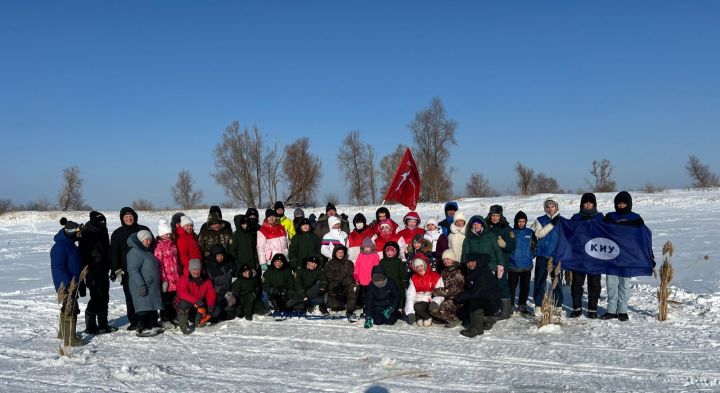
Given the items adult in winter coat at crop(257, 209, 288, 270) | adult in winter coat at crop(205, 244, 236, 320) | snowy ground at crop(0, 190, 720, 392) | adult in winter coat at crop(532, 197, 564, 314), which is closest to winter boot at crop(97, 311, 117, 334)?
snowy ground at crop(0, 190, 720, 392)

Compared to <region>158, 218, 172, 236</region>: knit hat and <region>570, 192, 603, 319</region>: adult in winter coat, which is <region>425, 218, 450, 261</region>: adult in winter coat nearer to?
<region>570, 192, 603, 319</region>: adult in winter coat

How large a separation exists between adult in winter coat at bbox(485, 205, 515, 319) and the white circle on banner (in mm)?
1181

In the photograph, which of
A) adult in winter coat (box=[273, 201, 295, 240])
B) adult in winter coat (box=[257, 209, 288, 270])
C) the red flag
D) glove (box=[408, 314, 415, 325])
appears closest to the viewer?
glove (box=[408, 314, 415, 325])

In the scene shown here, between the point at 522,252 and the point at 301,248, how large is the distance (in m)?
3.81

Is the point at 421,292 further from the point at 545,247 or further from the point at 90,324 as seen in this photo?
the point at 90,324

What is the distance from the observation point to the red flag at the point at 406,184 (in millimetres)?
10820

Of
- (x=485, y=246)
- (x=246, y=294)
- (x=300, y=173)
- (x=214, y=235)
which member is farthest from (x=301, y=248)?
(x=300, y=173)

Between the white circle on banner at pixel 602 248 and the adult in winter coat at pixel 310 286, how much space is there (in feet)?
14.0

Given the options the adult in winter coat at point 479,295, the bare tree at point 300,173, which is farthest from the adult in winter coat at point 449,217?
the bare tree at point 300,173

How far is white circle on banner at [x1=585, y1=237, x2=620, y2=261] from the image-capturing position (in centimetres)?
787

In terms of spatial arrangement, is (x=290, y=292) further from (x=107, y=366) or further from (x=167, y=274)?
(x=107, y=366)

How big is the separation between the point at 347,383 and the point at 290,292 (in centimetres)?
367

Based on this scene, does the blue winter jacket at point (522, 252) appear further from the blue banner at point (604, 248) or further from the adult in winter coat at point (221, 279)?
the adult in winter coat at point (221, 279)

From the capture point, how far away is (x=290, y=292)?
873 cm
